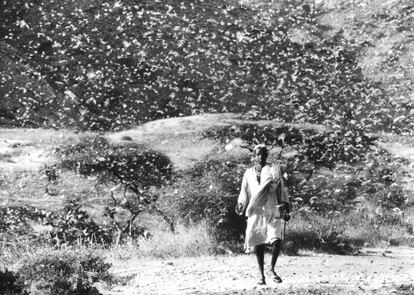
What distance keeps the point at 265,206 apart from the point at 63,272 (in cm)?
303

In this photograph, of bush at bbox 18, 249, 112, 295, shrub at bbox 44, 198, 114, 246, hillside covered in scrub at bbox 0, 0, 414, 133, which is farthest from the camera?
hillside covered in scrub at bbox 0, 0, 414, 133

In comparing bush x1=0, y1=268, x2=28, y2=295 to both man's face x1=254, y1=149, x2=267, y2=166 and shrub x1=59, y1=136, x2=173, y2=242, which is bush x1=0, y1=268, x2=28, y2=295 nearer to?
man's face x1=254, y1=149, x2=267, y2=166

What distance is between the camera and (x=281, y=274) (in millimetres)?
11266

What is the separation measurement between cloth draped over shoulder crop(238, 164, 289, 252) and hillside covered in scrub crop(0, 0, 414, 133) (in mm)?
17955

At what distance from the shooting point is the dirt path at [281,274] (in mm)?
9688

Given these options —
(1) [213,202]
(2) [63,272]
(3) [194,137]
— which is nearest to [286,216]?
(2) [63,272]

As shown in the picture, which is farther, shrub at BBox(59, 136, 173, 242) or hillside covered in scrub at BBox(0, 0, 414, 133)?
hillside covered in scrub at BBox(0, 0, 414, 133)

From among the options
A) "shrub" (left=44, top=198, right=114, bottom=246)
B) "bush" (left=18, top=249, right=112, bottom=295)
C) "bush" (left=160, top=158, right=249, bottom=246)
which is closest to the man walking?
"bush" (left=18, top=249, right=112, bottom=295)

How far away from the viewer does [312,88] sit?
1211 inches

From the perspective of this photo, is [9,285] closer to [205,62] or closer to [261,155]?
[261,155]

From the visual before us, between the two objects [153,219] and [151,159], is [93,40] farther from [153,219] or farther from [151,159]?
[153,219]

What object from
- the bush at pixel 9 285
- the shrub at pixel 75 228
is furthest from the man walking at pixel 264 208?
the shrub at pixel 75 228

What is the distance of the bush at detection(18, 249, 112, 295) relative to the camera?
378 inches

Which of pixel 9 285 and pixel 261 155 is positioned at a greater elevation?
pixel 261 155
